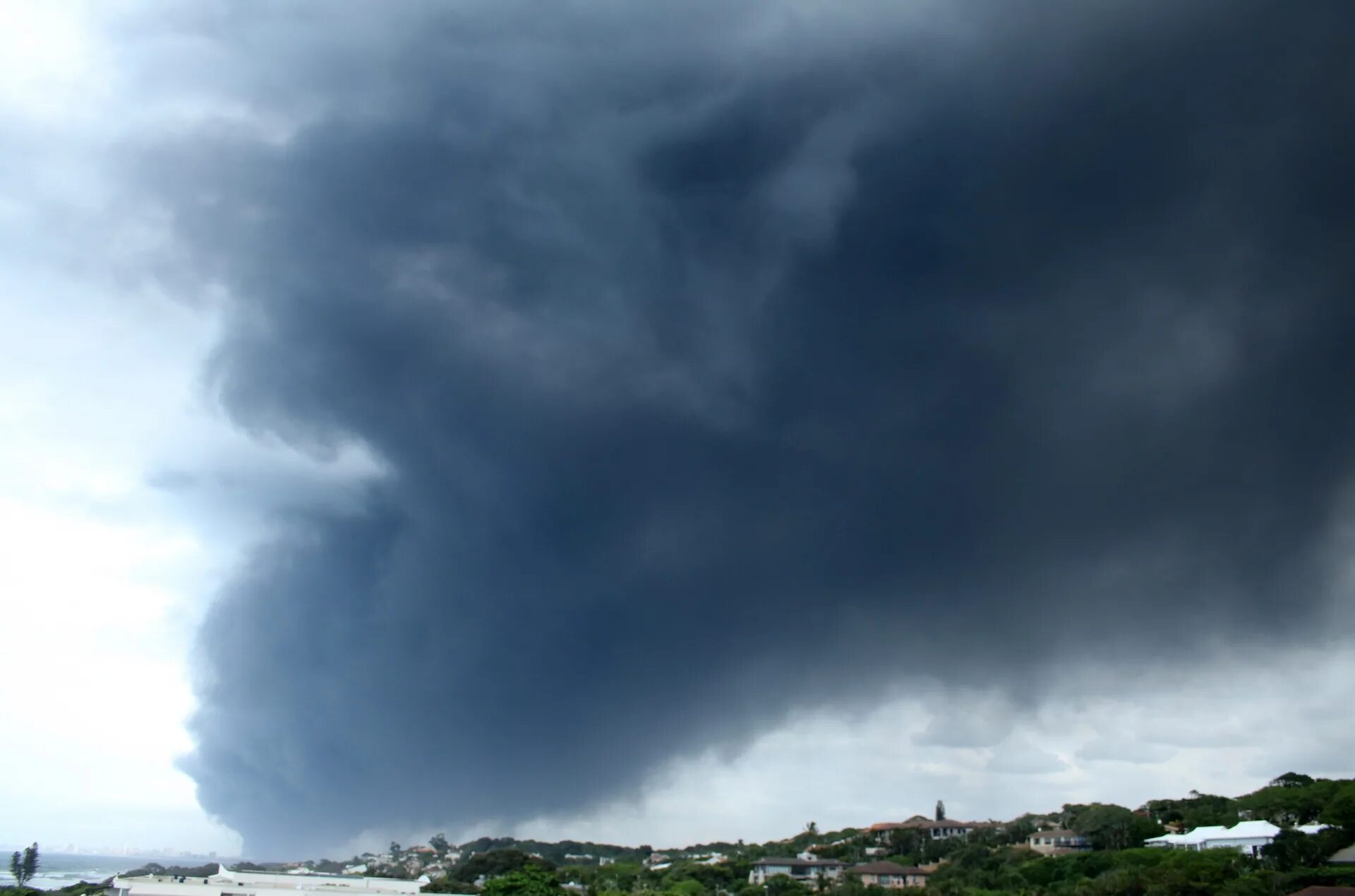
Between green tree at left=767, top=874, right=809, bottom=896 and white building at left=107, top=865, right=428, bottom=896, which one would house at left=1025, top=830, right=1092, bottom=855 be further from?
white building at left=107, top=865, right=428, bottom=896

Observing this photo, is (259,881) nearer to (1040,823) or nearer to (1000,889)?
(1000,889)

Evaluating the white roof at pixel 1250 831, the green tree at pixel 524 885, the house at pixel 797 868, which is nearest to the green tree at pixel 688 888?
the house at pixel 797 868

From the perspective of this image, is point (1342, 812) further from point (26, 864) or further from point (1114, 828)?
point (26, 864)

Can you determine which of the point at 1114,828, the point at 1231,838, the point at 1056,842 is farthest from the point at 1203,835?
the point at 1056,842

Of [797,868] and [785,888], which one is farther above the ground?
[785,888]

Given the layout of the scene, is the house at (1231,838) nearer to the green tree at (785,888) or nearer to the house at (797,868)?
the green tree at (785,888)
